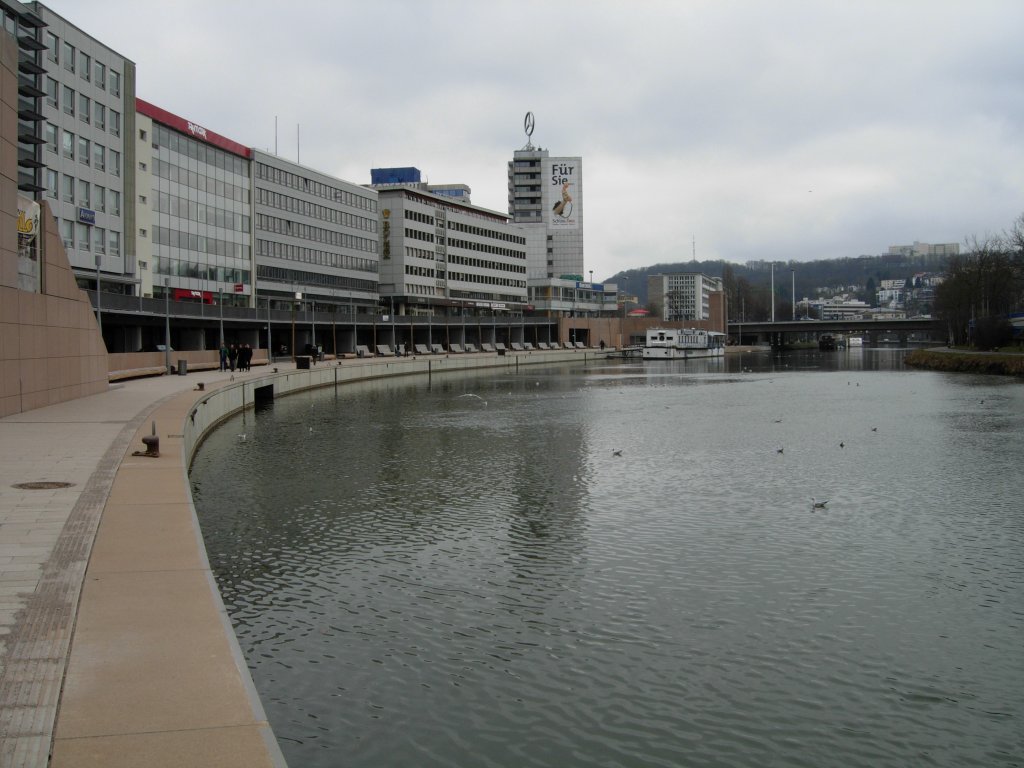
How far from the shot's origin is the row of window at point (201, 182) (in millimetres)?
89312

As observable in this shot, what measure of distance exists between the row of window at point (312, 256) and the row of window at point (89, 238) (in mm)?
29305

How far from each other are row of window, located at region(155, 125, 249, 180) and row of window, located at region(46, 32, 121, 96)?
9134 mm

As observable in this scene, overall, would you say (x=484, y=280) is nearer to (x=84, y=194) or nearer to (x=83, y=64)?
(x=84, y=194)

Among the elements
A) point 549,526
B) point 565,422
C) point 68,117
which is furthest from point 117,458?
point 68,117

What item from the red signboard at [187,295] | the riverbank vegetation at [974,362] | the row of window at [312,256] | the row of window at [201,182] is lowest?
the riverbank vegetation at [974,362]

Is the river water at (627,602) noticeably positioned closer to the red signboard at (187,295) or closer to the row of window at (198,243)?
the red signboard at (187,295)

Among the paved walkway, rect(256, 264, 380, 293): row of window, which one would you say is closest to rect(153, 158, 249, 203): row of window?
rect(256, 264, 380, 293): row of window

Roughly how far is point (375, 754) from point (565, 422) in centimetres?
3213

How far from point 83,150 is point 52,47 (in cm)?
772

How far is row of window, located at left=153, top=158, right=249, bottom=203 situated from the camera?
89.3 metres

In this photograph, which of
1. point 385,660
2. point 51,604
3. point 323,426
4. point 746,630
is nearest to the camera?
point 51,604

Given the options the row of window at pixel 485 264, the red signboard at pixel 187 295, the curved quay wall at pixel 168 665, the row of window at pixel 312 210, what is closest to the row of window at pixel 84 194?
the red signboard at pixel 187 295

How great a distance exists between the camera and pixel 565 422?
40750 millimetres

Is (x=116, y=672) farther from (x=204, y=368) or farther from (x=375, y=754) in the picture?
(x=204, y=368)
